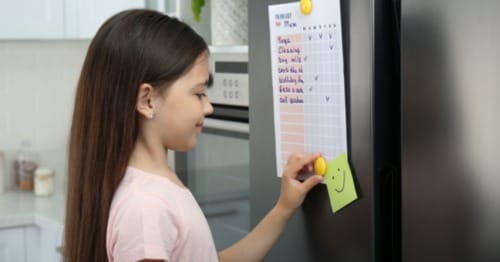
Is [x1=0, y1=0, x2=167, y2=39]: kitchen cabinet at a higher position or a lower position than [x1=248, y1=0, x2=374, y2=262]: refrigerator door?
higher

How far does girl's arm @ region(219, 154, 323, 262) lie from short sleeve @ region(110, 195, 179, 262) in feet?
0.80

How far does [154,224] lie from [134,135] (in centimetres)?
16

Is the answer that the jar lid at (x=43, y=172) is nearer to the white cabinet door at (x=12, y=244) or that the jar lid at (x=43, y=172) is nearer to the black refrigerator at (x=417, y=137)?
the white cabinet door at (x=12, y=244)

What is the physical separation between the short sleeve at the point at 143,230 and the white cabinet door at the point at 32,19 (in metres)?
1.76

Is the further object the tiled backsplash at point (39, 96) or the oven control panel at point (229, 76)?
the tiled backsplash at point (39, 96)

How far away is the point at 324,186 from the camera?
1.34m

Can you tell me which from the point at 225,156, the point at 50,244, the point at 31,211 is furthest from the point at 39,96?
the point at 225,156

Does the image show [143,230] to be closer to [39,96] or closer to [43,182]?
[43,182]

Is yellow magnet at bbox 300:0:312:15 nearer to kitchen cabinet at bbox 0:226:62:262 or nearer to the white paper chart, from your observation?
the white paper chart

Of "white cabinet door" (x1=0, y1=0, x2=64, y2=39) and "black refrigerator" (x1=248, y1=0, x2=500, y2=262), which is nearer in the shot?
"black refrigerator" (x1=248, y1=0, x2=500, y2=262)

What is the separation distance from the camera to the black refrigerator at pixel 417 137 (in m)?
1.06

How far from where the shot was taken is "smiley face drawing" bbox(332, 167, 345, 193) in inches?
50.8

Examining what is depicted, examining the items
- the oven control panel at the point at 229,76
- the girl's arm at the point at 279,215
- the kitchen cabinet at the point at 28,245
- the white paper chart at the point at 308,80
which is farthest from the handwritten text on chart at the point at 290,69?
the kitchen cabinet at the point at 28,245

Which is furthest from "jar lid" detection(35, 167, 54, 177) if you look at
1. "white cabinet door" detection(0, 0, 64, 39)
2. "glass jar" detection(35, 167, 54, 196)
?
"white cabinet door" detection(0, 0, 64, 39)
